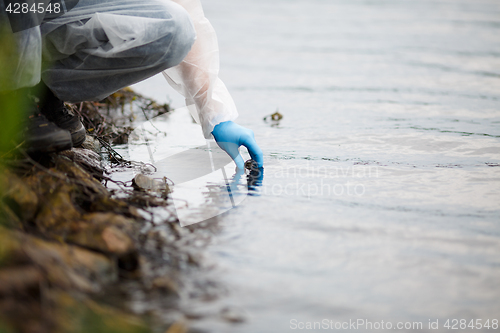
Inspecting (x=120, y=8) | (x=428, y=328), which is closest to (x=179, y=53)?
(x=120, y=8)

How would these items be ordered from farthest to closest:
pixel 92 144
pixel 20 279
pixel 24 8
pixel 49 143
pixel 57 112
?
pixel 92 144 → pixel 57 112 → pixel 49 143 → pixel 24 8 → pixel 20 279

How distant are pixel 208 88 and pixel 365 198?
3.22 feet

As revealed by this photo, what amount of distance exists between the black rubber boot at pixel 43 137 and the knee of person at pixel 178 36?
60cm

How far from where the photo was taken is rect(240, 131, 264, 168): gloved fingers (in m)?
2.50

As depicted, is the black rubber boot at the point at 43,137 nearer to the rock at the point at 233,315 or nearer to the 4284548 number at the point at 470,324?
the rock at the point at 233,315

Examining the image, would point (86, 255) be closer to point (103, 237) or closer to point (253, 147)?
point (103, 237)

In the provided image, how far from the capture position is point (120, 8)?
86.2 inches

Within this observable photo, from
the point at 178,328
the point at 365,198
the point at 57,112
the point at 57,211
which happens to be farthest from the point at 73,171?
the point at 365,198

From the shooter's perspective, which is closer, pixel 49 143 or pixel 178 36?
pixel 49 143

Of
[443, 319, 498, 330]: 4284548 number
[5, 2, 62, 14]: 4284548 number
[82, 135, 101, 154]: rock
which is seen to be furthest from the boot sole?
[443, 319, 498, 330]: 4284548 number

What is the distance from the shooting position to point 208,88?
2.49 metres

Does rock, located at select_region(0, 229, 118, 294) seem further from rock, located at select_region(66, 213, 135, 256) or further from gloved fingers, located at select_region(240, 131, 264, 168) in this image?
gloved fingers, located at select_region(240, 131, 264, 168)

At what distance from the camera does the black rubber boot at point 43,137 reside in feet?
6.13

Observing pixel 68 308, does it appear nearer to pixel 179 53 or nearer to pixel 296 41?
pixel 179 53
